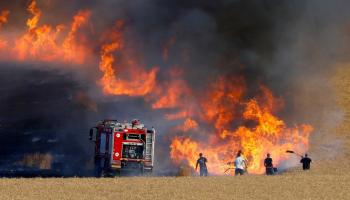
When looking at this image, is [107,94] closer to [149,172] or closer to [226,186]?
[149,172]

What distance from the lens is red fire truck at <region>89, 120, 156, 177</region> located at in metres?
34.8

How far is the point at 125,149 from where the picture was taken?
3522cm

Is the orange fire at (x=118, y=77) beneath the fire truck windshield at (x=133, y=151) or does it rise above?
above

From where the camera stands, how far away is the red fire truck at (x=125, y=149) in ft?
114

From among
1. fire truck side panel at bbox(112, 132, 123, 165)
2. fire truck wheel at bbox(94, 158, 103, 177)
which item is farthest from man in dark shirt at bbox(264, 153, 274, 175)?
fire truck wheel at bbox(94, 158, 103, 177)

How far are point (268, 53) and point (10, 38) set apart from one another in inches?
721

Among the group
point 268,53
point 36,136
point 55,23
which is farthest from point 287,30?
point 36,136

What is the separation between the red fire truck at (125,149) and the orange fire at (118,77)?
9.13 meters

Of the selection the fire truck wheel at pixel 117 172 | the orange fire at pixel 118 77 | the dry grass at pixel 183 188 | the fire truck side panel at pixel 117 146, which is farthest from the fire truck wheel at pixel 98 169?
the orange fire at pixel 118 77

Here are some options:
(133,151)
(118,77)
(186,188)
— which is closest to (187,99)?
(118,77)

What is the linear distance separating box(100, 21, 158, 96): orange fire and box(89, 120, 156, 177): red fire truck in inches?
359

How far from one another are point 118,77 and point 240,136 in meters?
9.69

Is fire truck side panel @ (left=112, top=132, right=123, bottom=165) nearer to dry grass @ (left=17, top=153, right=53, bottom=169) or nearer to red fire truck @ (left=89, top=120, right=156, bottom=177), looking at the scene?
red fire truck @ (left=89, top=120, right=156, bottom=177)

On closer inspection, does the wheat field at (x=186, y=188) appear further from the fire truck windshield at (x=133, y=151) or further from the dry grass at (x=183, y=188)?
the fire truck windshield at (x=133, y=151)
